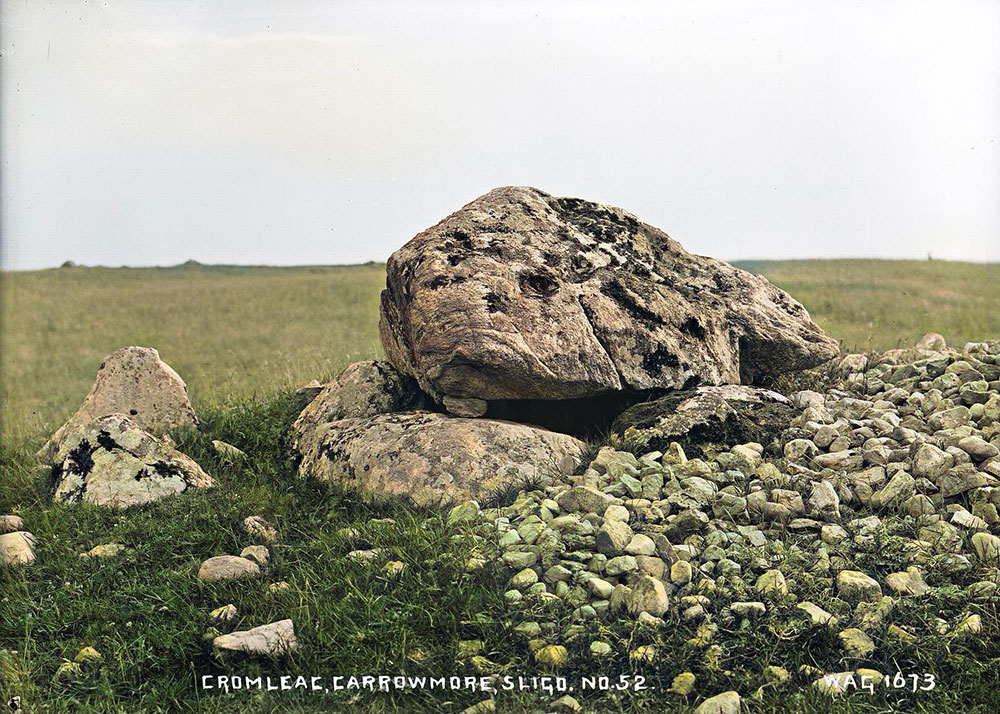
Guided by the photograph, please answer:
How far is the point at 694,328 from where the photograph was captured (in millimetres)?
8680

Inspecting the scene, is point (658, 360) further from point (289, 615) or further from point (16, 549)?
point (16, 549)

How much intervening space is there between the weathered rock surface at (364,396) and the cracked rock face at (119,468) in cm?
120

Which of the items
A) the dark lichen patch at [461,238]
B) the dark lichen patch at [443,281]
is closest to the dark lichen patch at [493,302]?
the dark lichen patch at [443,281]

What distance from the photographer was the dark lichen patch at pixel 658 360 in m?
8.16

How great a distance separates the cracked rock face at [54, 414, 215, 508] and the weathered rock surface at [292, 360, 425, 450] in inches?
47.4

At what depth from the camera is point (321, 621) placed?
217 inches

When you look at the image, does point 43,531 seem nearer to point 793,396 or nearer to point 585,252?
point 585,252

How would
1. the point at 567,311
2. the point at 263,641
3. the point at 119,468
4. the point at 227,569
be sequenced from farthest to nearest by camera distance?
the point at 119,468
the point at 567,311
the point at 227,569
the point at 263,641

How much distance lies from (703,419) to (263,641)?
13.5ft

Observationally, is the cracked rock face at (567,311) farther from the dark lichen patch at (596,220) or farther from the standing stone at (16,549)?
the standing stone at (16,549)

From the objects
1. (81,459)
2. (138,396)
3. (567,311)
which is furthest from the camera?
(138,396)

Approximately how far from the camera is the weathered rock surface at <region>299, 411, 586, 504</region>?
6.96 meters

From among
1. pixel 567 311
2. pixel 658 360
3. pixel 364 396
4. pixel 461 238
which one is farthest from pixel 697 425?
pixel 364 396

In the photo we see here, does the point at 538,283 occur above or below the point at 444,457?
above
